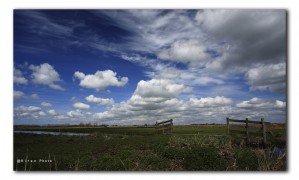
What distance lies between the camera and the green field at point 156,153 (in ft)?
21.2

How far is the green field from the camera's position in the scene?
6461 mm

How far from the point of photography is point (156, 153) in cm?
727

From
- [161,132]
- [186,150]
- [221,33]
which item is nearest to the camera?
[221,33]

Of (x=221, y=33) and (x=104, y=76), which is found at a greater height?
(x=221, y=33)
